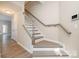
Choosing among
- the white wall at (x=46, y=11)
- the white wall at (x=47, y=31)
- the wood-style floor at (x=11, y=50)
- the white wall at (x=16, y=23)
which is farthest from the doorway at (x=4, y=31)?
the white wall at (x=46, y=11)

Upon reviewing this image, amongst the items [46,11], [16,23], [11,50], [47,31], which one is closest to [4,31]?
[16,23]

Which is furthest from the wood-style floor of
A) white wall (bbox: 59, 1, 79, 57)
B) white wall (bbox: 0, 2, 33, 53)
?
white wall (bbox: 59, 1, 79, 57)

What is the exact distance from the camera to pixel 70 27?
352 cm

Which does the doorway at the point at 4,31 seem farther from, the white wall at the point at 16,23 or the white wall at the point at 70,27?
the white wall at the point at 70,27

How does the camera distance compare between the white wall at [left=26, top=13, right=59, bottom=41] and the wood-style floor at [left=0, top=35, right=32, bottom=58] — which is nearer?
the wood-style floor at [left=0, top=35, right=32, bottom=58]

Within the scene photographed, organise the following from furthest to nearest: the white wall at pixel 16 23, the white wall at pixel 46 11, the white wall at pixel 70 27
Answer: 1. the white wall at pixel 46 11
2. the white wall at pixel 70 27
3. the white wall at pixel 16 23

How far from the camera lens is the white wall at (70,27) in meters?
3.07

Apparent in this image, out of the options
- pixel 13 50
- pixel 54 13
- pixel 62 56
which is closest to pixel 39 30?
pixel 54 13

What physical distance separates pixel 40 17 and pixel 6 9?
246 centimetres

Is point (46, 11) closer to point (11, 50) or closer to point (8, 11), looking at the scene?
point (8, 11)

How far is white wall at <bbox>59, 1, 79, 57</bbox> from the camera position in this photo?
3.07 meters

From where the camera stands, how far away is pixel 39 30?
5.09m

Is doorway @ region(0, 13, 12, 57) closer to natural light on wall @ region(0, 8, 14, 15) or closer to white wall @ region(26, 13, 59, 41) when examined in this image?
natural light on wall @ region(0, 8, 14, 15)

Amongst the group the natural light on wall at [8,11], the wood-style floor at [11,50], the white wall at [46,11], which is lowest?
the wood-style floor at [11,50]
